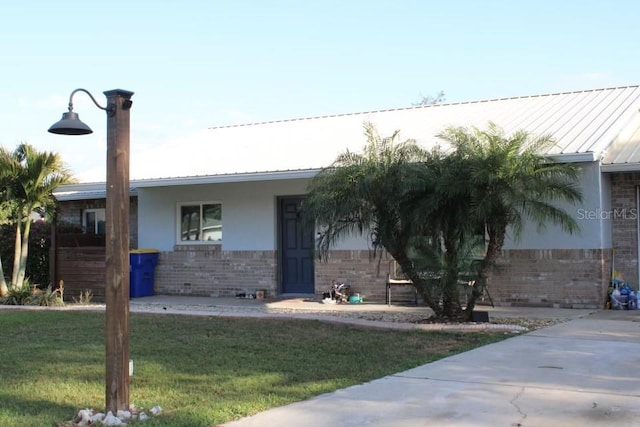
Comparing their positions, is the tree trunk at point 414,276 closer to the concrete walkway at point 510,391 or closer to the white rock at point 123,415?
the concrete walkway at point 510,391

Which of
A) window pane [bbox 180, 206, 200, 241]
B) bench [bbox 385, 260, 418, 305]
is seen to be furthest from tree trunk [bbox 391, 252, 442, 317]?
window pane [bbox 180, 206, 200, 241]

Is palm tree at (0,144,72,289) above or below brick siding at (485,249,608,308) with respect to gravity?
above

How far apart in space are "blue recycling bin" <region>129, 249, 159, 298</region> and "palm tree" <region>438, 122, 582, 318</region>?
872 centimetres

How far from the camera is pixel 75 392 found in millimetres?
6789

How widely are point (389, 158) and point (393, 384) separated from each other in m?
4.52

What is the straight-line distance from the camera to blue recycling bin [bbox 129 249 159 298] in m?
16.8

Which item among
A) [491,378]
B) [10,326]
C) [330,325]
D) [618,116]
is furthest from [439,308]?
[10,326]

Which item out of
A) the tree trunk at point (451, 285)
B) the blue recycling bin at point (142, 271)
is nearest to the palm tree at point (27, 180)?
the blue recycling bin at point (142, 271)

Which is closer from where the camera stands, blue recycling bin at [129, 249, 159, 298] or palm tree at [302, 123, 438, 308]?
palm tree at [302, 123, 438, 308]

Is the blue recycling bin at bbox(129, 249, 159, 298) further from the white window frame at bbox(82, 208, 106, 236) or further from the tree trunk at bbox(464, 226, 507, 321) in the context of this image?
Answer: the tree trunk at bbox(464, 226, 507, 321)

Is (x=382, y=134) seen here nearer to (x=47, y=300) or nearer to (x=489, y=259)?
(x=489, y=259)

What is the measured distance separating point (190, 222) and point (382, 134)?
522 centimetres

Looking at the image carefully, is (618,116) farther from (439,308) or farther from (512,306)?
(439,308)

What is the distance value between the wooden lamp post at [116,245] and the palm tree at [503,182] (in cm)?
576
